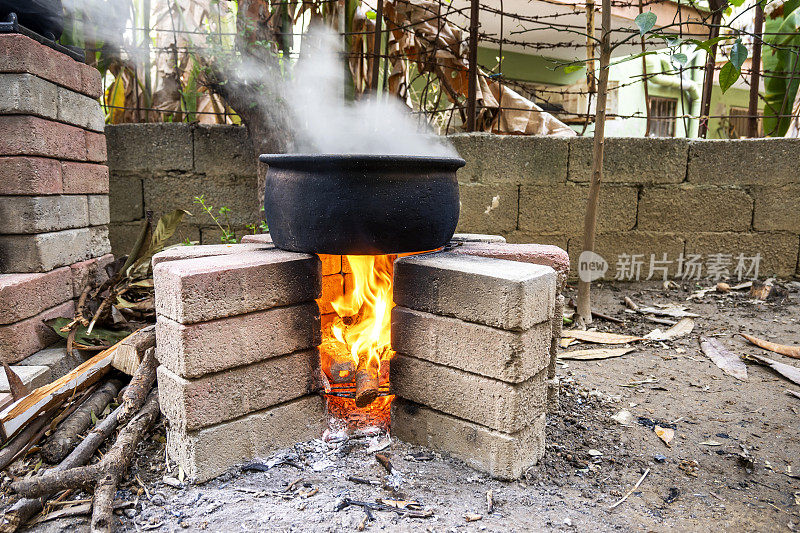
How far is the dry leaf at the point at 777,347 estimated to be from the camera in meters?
3.71

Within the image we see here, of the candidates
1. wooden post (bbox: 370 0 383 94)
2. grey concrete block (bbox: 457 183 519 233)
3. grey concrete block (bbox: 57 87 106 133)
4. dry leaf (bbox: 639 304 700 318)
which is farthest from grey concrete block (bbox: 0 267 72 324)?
dry leaf (bbox: 639 304 700 318)

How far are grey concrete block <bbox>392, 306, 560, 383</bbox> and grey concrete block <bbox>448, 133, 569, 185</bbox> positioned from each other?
2.59m

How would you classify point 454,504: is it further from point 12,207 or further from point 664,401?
point 12,207

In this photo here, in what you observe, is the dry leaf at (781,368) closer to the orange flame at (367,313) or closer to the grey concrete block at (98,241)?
the orange flame at (367,313)

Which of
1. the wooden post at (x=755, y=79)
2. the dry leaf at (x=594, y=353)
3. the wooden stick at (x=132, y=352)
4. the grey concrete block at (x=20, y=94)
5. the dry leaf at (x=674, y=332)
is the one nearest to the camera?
the wooden stick at (x=132, y=352)

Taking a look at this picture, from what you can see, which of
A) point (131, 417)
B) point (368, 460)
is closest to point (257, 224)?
point (131, 417)

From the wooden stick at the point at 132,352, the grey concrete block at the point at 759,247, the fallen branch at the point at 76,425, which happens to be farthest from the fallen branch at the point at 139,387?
the grey concrete block at the point at 759,247

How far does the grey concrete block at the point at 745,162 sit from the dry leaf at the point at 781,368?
1888mm

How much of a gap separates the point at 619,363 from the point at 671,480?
4.95 ft

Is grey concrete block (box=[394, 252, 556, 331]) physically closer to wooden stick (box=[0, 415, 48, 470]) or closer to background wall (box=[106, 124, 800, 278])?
wooden stick (box=[0, 415, 48, 470])

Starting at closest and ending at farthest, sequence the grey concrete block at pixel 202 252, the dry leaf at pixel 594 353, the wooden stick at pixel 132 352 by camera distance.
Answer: the grey concrete block at pixel 202 252
the wooden stick at pixel 132 352
the dry leaf at pixel 594 353

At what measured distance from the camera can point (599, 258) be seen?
16.3ft

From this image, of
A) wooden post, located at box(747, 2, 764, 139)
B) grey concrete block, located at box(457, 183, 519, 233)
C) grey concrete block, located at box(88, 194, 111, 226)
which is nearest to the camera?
grey concrete block, located at box(88, 194, 111, 226)

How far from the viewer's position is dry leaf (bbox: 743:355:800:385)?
3.34 meters
